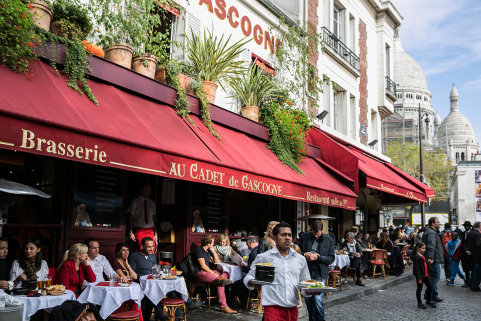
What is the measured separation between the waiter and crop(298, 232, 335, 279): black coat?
3.09 metres

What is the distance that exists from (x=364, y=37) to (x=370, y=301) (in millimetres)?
12956

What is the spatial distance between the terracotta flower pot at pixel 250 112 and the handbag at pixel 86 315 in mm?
6908

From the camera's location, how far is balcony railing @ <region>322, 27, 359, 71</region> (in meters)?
16.3

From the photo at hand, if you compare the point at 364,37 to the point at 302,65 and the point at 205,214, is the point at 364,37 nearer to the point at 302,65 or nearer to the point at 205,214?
the point at 302,65

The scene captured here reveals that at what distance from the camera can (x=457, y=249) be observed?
1252cm

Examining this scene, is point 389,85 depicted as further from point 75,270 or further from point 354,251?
point 75,270

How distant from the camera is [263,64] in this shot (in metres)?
12.5

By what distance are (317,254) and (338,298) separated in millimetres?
3852

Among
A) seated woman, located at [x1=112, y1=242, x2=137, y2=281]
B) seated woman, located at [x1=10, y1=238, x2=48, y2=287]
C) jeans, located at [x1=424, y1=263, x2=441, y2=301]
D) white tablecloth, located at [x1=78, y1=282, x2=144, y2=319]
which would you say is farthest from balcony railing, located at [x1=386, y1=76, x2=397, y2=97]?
seated woman, located at [x1=10, y1=238, x2=48, y2=287]

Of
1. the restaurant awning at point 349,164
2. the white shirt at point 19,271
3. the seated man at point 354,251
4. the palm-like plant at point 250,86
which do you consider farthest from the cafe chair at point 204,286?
the restaurant awning at point 349,164

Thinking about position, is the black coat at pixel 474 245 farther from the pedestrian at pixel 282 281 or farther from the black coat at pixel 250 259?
the pedestrian at pixel 282 281

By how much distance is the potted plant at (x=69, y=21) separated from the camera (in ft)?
22.2

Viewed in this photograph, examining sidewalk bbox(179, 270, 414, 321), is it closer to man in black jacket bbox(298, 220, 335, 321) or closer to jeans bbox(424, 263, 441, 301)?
man in black jacket bbox(298, 220, 335, 321)

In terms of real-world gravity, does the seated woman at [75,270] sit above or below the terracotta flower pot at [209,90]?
below
